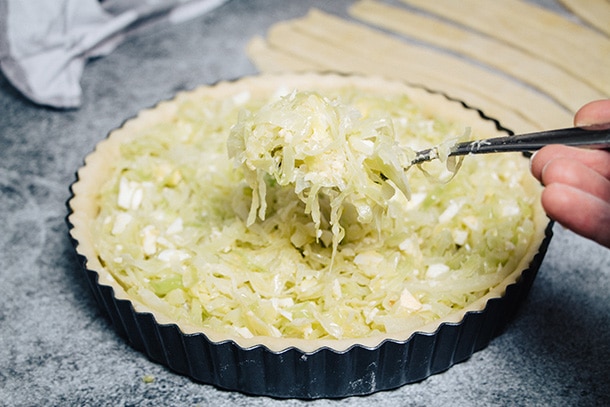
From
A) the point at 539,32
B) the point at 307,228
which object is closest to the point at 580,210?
the point at 307,228

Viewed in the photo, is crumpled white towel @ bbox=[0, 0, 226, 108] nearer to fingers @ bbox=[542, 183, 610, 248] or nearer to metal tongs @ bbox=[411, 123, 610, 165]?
metal tongs @ bbox=[411, 123, 610, 165]

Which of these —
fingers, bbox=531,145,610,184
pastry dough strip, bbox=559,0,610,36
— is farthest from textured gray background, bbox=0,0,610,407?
pastry dough strip, bbox=559,0,610,36

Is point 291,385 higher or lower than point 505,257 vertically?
lower

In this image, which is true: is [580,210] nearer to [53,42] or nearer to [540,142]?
[540,142]

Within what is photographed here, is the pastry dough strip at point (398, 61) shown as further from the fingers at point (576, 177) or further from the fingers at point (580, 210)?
the fingers at point (580, 210)

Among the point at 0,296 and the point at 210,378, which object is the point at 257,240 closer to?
the point at 210,378

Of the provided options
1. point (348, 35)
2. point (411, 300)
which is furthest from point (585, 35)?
point (411, 300)

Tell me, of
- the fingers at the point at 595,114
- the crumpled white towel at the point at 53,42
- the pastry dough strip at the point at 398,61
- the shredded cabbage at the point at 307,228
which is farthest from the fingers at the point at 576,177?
the crumpled white towel at the point at 53,42
